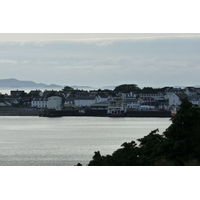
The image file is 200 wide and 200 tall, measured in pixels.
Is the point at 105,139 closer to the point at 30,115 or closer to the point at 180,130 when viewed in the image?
the point at 180,130

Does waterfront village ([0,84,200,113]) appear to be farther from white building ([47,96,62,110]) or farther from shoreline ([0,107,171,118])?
shoreline ([0,107,171,118])

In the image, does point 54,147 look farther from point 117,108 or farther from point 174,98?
point 174,98

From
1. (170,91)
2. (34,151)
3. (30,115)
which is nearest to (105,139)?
(34,151)

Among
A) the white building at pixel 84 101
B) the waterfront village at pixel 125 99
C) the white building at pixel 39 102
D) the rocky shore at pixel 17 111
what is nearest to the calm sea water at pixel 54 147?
the rocky shore at pixel 17 111

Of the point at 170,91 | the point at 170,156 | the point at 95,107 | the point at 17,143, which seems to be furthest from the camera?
the point at 170,91

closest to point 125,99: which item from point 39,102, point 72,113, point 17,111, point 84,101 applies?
point 84,101

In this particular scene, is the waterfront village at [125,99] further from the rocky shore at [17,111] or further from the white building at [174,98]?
the rocky shore at [17,111]

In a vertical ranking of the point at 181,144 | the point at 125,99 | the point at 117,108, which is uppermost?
the point at 125,99
